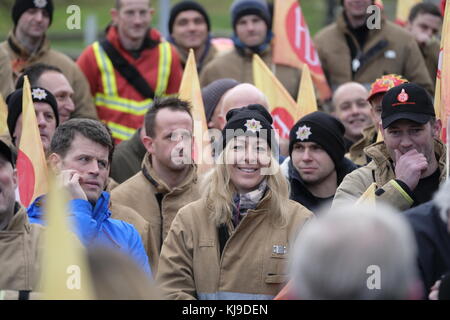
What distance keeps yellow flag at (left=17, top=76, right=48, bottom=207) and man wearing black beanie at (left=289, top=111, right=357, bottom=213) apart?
5.71ft

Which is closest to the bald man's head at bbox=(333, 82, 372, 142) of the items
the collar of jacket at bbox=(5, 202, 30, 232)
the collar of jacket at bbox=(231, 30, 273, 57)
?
the collar of jacket at bbox=(231, 30, 273, 57)

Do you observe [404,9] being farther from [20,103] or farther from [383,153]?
[383,153]

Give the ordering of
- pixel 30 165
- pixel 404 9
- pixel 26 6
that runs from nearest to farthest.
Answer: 1. pixel 30 165
2. pixel 26 6
3. pixel 404 9

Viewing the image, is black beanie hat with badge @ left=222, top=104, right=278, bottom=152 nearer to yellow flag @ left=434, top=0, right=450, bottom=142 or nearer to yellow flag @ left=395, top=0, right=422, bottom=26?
yellow flag @ left=434, top=0, right=450, bottom=142

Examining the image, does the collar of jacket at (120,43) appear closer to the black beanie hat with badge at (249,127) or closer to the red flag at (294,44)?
the red flag at (294,44)

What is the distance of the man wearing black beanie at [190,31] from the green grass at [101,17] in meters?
13.2

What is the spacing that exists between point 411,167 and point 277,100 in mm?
2984

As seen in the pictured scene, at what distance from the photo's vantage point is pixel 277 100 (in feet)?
32.0

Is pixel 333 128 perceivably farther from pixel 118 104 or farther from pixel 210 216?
pixel 118 104

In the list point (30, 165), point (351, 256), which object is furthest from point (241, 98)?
point (351, 256)

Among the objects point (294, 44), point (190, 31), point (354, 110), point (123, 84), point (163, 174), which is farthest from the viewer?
point (190, 31)

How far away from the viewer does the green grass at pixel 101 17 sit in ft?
89.6

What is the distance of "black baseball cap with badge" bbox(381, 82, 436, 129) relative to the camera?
280 inches
